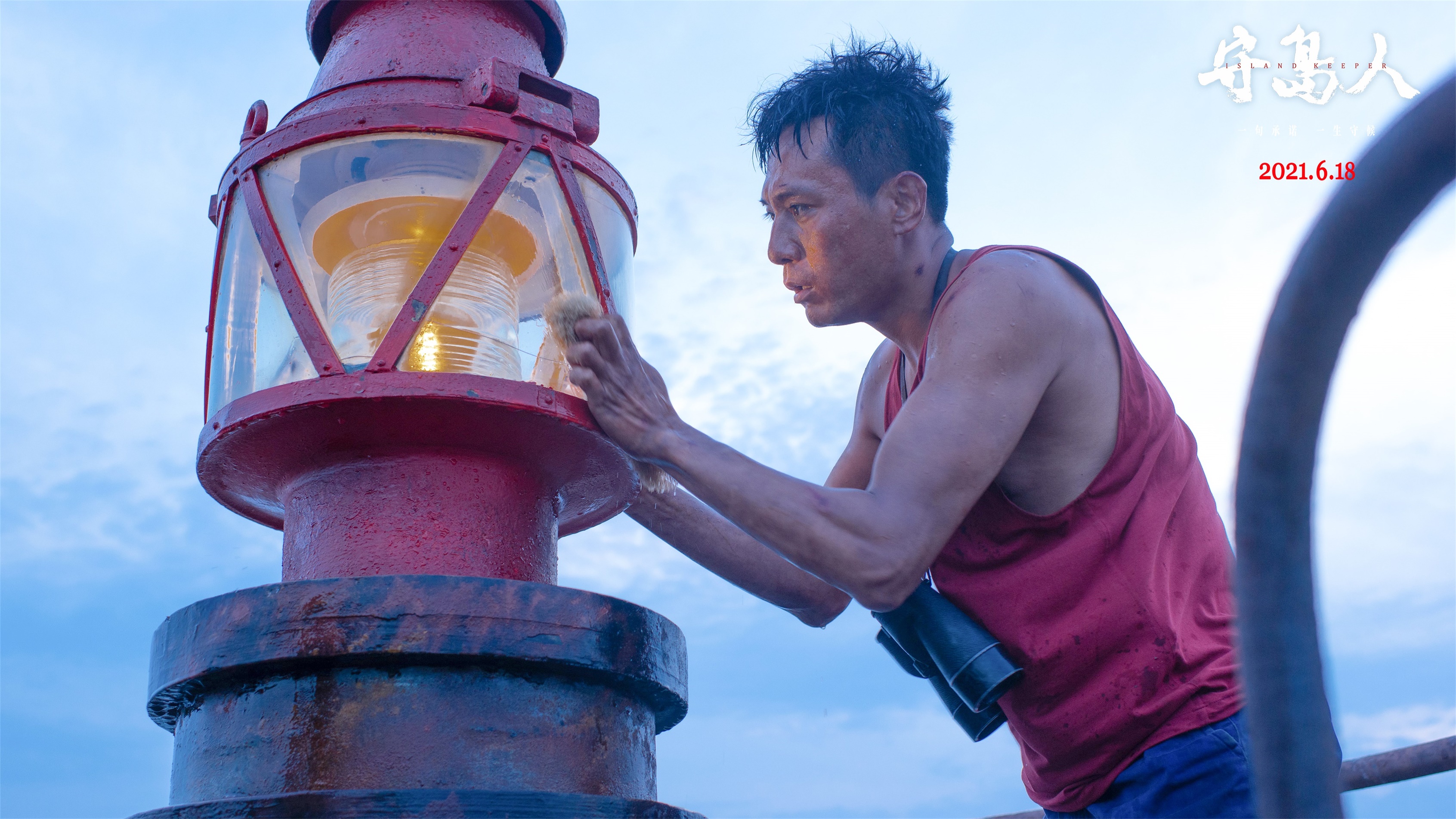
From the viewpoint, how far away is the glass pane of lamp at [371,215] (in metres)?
2.19

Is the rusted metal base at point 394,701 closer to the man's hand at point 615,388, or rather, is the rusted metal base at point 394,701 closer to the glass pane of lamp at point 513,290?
the man's hand at point 615,388

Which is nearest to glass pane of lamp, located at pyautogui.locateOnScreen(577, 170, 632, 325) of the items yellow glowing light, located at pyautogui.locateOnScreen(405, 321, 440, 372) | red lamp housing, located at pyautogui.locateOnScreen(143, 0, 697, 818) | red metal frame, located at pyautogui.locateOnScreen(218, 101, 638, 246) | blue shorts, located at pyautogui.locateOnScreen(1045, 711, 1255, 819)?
red lamp housing, located at pyautogui.locateOnScreen(143, 0, 697, 818)

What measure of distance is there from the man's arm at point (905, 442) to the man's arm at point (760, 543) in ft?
1.75

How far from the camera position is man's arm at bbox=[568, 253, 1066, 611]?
1898 mm

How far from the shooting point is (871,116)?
100 inches

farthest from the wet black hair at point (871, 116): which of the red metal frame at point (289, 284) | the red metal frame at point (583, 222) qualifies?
the red metal frame at point (289, 284)

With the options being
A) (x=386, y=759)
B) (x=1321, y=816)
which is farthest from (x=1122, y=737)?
(x=1321, y=816)

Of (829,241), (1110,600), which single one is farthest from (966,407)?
(829,241)

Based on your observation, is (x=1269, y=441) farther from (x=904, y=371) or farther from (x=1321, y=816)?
(x=904, y=371)

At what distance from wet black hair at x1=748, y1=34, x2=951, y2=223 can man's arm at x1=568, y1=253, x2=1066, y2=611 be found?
0.45 metres

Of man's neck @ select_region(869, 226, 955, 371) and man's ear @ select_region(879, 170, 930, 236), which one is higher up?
man's ear @ select_region(879, 170, 930, 236)

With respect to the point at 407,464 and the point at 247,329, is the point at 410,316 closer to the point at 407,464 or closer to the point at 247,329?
the point at 407,464

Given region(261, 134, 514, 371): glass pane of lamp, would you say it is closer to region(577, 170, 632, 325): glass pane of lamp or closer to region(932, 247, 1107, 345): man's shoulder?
region(577, 170, 632, 325): glass pane of lamp

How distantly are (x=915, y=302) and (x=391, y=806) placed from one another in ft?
4.86
